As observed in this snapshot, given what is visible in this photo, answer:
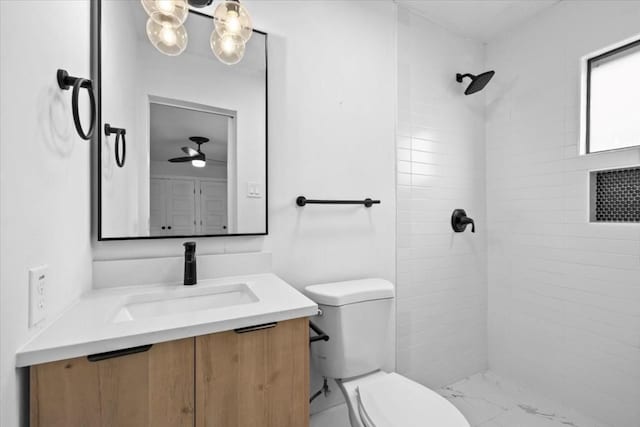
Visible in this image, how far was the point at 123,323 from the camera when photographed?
766mm

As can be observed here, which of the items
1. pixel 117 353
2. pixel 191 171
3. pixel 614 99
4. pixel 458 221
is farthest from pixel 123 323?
pixel 614 99

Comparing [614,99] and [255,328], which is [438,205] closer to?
[614,99]

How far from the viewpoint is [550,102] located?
5.87 feet

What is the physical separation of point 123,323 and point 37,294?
0.19 meters

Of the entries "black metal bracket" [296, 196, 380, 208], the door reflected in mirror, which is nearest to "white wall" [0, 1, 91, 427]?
the door reflected in mirror

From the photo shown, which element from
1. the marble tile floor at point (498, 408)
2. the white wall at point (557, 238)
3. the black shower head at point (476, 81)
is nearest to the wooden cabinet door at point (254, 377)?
the marble tile floor at point (498, 408)

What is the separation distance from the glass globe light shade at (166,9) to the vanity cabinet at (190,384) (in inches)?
45.5

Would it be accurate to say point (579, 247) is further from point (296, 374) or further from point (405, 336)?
point (296, 374)

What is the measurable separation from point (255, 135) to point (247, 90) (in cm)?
20

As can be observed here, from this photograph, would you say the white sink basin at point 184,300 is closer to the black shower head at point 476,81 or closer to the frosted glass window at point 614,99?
the black shower head at point 476,81

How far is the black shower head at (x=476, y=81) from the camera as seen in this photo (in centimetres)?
187

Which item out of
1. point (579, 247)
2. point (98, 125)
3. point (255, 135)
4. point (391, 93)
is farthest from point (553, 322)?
point (98, 125)

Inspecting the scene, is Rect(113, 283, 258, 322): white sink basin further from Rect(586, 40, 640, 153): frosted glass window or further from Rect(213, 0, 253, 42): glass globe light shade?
Rect(586, 40, 640, 153): frosted glass window

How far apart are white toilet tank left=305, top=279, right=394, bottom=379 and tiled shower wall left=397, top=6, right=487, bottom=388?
0.44 m
